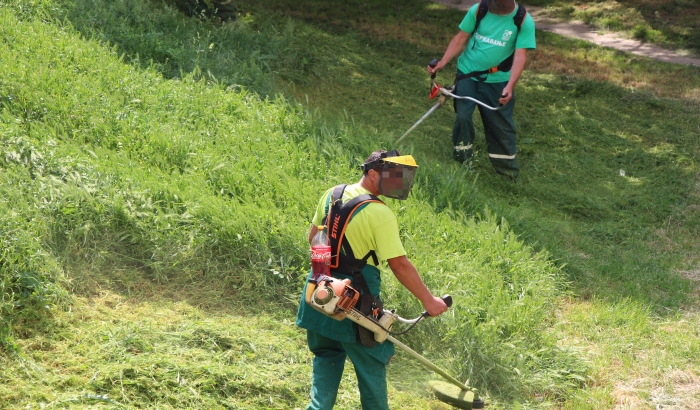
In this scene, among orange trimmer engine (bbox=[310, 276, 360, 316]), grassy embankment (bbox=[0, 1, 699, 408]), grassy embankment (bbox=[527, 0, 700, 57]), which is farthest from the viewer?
grassy embankment (bbox=[527, 0, 700, 57])

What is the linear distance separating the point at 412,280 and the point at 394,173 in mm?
519

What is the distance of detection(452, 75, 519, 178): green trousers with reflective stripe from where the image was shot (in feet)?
23.7

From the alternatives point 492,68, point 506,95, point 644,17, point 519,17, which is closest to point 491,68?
point 492,68

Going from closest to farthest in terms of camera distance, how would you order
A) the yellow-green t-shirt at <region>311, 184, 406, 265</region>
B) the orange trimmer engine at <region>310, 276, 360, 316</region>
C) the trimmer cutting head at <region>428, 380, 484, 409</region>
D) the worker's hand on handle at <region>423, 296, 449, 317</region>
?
the orange trimmer engine at <region>310, 276, 360, 316</region> < the yellow-green t-shirt at <region>311, 184, 406, 265</region> < the worker's hand on handle at <region>423, 296, 449, 317</region> < the trimmer cutting head at <region>428, 380, 484, 409</region>

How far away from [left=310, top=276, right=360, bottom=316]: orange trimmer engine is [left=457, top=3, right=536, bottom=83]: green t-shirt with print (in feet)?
14.2

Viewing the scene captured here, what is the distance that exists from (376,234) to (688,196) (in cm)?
535

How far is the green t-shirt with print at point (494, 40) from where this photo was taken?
22.8 ft

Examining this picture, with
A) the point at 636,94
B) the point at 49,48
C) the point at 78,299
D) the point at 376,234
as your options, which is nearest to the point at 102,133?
the point at 49,48

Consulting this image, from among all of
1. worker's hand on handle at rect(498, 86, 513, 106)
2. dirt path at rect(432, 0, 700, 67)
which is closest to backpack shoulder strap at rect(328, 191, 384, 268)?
worker's hand on handle at rect(498, 86, 513, 106)

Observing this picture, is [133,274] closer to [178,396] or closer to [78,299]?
[78,299]

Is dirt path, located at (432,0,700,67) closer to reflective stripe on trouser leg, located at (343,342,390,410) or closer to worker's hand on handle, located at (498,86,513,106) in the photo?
worker's hand on handle, located at (498,86,513,106)

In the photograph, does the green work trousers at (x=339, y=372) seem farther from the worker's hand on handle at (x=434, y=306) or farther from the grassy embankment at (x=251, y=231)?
the grassy embankment at (x=251, y=231)

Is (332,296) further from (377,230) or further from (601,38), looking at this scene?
(601,38)

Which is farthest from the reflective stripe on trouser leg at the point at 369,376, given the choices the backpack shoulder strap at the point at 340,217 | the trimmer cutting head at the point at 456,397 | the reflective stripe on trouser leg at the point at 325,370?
the trimmer cutting head at the point at 456,397
